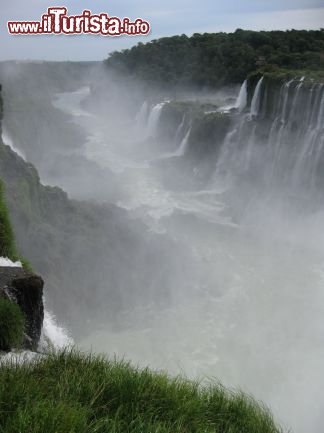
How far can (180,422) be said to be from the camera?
4648mm

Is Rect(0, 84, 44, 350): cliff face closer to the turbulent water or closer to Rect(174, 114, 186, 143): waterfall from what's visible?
the turbulent water

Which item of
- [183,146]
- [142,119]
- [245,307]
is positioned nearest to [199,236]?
[245,307]

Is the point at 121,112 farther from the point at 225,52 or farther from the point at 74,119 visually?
the point at 225,52

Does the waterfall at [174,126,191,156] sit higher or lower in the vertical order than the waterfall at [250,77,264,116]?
lower

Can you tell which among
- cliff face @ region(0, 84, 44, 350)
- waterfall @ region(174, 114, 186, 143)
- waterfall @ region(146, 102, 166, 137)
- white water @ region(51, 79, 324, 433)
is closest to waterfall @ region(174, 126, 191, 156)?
waterfall @ region(174, 114, 186, 143)

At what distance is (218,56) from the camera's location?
65500mm

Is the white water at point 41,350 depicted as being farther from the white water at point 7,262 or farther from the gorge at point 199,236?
the gorge at point 199,236

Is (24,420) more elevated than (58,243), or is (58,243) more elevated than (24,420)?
(24,420)

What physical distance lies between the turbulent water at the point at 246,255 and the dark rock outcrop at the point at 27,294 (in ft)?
5.99

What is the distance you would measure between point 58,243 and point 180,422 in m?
16.0

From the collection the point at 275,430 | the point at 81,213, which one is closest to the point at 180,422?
the point at 275,430

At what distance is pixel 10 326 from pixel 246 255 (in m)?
21.3

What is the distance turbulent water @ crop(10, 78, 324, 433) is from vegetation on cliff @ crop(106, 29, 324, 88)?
16.2m

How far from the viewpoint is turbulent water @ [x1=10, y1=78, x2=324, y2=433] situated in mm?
17203
